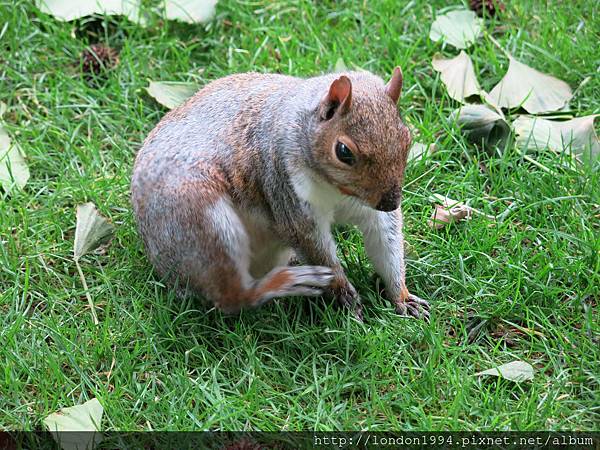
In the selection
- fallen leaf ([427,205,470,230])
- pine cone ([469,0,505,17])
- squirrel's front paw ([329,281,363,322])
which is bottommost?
squirrel's front paw ([329,281,363,322])

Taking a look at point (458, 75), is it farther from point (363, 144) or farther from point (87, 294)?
point (87, 294)

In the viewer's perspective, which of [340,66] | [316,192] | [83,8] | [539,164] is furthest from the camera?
[83,8]

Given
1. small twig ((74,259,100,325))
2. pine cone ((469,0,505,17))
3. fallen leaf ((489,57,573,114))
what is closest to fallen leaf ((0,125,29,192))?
small twig ((74,259,100,325))

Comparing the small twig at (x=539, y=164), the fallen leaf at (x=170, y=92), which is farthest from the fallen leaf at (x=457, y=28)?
the fallen leaf at (x=170, y=92)

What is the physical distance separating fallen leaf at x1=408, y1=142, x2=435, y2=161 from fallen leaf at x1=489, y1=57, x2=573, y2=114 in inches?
13.5

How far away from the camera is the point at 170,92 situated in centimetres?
372

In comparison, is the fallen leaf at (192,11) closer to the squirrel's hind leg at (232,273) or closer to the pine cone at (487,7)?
the pine cone at (487,7)

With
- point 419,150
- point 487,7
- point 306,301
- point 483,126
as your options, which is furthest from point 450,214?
point 487,7

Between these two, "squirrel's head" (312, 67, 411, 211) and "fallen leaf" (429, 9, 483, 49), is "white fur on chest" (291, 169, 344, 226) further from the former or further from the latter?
"fallen leaf" (429, 9, 483, 49)

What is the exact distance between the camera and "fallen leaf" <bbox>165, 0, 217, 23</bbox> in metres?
3.95

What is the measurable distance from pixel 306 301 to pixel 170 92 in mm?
1213

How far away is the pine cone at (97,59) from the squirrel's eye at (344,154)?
1635 millimetres

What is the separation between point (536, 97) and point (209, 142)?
4.53ft

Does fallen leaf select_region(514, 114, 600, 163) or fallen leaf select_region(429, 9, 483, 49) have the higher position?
fallen leaf select_region(429, 9, 483, 49)
